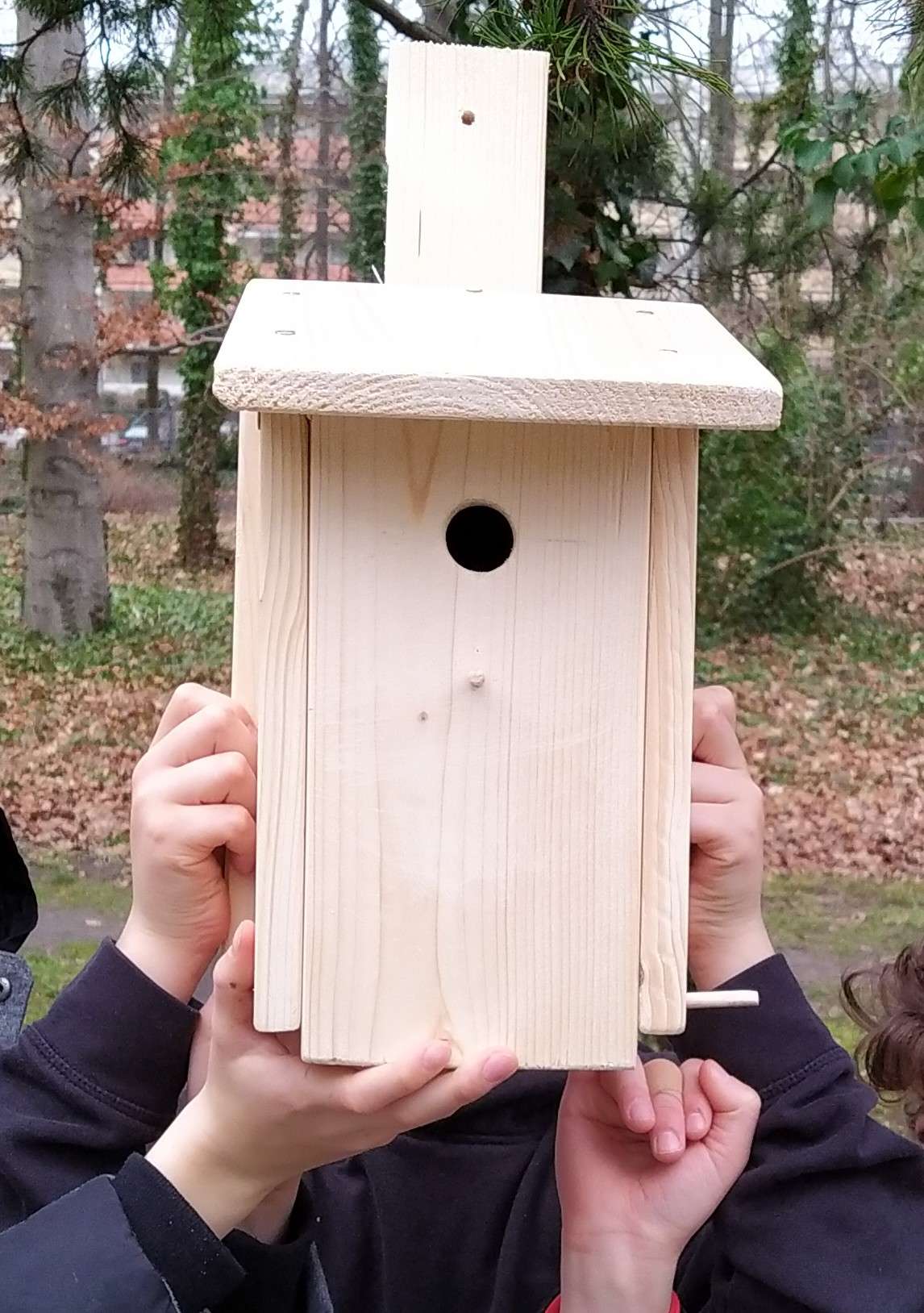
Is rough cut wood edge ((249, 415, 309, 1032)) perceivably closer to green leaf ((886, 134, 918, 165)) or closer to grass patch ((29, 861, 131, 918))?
green leaf ((886, 134, 918, 165))

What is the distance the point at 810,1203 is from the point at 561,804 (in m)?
0.47

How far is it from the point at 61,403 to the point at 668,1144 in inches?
146

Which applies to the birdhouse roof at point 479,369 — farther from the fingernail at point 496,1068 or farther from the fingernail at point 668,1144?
the fingernail at point 668,1144

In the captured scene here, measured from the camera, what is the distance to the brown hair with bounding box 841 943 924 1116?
1362 mm

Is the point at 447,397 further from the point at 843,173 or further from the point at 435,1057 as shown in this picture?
the point at 843,173

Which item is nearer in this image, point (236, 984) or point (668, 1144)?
point (236, 984)

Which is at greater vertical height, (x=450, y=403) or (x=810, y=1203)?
(x=450, y=403)

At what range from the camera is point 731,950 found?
105cm

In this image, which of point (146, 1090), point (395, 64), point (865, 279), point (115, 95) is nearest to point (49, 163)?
point (115, 95)

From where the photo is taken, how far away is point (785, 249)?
3986mm

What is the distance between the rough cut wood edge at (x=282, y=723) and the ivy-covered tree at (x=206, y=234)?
10.3 ft

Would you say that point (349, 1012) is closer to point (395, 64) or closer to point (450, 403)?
point (450, 403)

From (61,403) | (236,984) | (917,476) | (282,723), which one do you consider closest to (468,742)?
(282,723)

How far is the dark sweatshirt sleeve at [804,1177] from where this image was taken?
103cm
